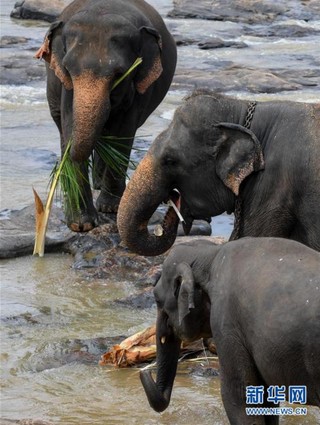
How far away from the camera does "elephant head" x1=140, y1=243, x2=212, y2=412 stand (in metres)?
5.88

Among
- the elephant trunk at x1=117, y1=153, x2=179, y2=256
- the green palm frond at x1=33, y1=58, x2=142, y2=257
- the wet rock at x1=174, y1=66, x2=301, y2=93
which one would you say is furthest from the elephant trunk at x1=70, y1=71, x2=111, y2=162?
the wet rock at x1=174, y1=66, x2=301, y2=93

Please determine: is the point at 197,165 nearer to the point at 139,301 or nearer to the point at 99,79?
the point at 139,301

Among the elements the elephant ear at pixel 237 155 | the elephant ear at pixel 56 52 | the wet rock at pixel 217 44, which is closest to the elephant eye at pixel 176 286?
the elephant ear at pixel 237 155

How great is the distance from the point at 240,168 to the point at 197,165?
0.74ft

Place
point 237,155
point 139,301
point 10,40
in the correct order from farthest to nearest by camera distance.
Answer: point 10,40, point 139,301, point 237,155

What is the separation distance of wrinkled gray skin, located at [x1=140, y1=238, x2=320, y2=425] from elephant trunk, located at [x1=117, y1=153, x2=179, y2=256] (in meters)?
0.82

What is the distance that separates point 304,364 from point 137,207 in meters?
1.85

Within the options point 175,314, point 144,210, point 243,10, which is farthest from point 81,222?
point 243,10

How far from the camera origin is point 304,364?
5.45 meters

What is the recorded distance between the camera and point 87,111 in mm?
9492

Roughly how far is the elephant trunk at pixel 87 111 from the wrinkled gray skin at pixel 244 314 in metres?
3.35

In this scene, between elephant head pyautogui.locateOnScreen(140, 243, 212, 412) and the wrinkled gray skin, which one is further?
elephant head pyautogui.locateOnScreen(140, 243, 212, 412)

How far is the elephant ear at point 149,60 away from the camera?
10273 millimetres

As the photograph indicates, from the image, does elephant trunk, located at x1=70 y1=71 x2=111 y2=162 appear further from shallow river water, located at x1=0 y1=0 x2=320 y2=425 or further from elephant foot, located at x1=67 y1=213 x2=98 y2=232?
shallow river water, located at x1=0 y1=0 x2=320 y2=425
